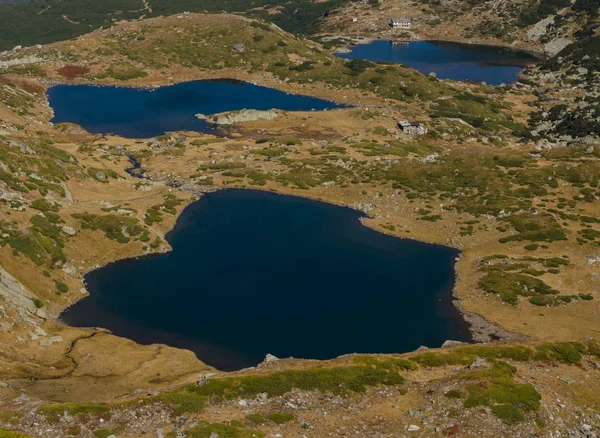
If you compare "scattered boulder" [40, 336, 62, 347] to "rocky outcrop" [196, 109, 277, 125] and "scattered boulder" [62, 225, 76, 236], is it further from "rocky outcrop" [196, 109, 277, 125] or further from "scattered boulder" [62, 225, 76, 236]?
"rocky outcrop" [196, 109, 277, 125]

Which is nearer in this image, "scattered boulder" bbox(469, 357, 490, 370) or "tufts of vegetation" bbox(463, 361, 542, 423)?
"tufts of vegetation" bbox(463, 361, 542, 423)

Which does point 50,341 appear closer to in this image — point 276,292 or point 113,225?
point 276,292

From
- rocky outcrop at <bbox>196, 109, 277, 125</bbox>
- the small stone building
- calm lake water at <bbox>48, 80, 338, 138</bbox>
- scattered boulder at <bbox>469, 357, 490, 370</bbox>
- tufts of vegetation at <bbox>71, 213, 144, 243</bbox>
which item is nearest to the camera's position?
scattered boulder at <bbox>469, 357, 490, 370</bbox>

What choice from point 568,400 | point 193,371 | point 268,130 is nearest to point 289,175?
point 268,130

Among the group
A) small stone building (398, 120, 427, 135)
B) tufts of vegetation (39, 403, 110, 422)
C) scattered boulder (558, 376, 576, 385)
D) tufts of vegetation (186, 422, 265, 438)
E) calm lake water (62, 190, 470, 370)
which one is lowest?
calm lake water (62, 190, 470, 370)

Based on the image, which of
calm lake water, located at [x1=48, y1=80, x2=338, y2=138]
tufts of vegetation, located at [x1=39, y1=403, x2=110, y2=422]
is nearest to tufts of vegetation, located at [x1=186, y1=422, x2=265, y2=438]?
tufts of vegetation, located at [x1=39, y1=403, x2=110, y2=422]
